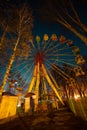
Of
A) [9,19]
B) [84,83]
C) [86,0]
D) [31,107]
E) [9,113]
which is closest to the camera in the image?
[86,0]

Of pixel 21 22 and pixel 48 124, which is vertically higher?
pixel 21 22

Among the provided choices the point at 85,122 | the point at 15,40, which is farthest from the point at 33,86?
the point at 85,122

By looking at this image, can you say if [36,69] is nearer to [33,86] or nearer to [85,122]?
[33,86]

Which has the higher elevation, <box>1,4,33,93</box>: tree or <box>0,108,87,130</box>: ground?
<box>1,4,33,93</box>: tree

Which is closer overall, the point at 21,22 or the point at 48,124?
the point at 48,124

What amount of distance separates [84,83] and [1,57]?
25.8m

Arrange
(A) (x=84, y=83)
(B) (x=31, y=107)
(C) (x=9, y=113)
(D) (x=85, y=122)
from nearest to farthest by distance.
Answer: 1. (D) (x=85, y=122)
2. (C) (x=9, y=113)
3. (B) (x=31, y=107)
4. (A) (x=84, y=83)

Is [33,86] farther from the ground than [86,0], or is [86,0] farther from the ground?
Answer: [86,0]

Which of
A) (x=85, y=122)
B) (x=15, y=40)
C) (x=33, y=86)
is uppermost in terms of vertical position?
(x=15, y=40)

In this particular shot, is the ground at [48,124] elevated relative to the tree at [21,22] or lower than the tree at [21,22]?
lower

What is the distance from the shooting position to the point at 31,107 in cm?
1666

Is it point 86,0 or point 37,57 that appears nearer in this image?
point 86,0

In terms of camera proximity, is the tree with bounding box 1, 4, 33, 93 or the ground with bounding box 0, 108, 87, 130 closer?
the ground with bounding box 0, 108, 87, 130

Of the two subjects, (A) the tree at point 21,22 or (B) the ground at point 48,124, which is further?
(A) the tree at point 21,22
